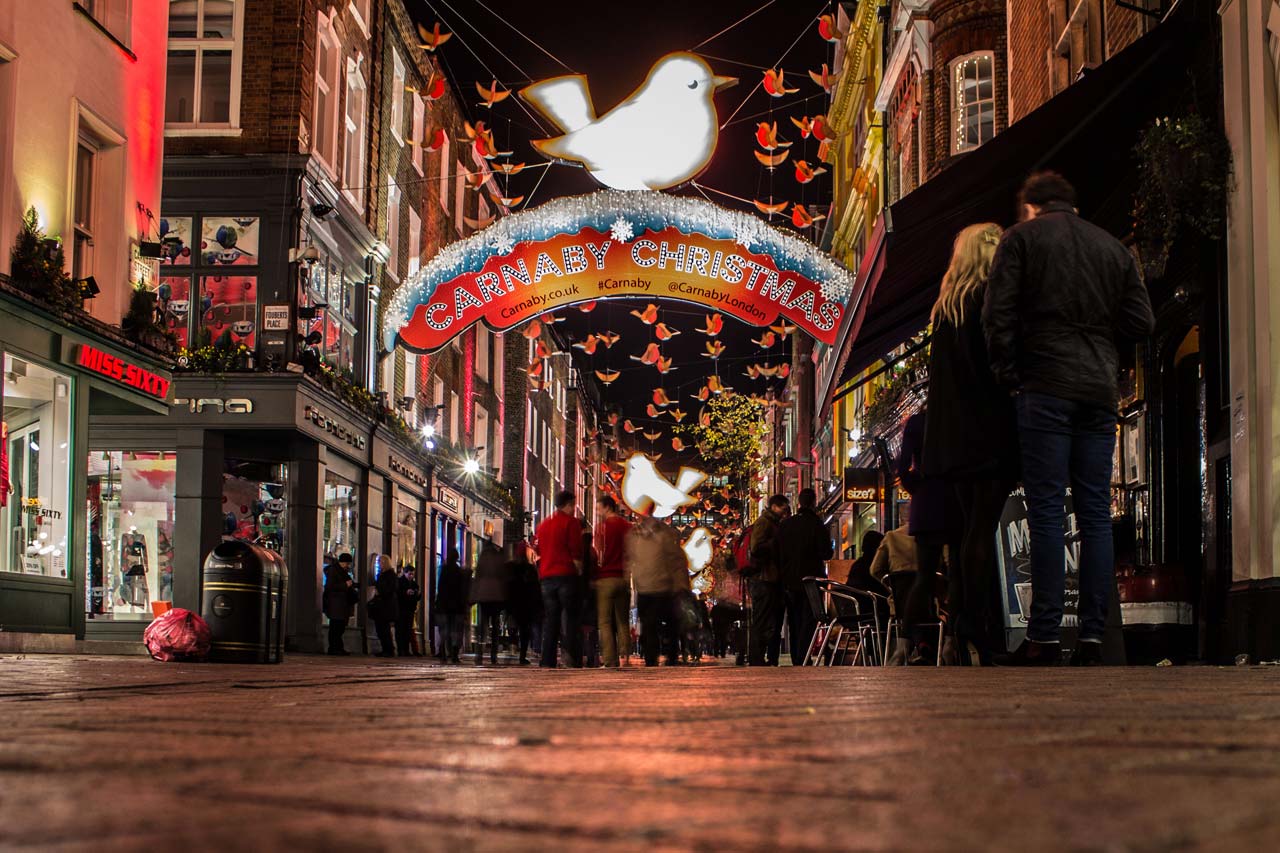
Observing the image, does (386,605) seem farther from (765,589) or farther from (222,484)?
(765,589)

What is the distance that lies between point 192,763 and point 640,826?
71cm

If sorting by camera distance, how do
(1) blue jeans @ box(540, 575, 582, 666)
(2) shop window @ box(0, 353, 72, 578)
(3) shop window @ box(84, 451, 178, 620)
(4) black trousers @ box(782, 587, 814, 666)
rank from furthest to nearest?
(3) shop window @ box(84, 451, 178, 620)
(2) shop window @ box(0, 353, 72, 578)
(1) blue jeans @ box(540, 575, 582, 666)
(4) black trousers @ box(782, 587, 814, 666)

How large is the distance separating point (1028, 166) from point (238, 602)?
299 inches

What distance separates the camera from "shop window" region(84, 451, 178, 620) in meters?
22.9

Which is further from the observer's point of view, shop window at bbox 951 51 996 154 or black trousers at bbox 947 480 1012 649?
shop window at bbox 951 51 996 154

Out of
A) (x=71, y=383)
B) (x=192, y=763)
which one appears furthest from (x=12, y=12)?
(x=192, y=763)

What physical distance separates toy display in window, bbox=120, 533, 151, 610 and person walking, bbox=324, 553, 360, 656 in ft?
9.13

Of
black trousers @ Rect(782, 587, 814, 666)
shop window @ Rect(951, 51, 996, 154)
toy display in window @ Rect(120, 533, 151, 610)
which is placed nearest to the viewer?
black trousers @ Rect(782, 587, 814, 666)

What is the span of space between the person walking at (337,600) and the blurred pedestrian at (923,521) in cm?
1717

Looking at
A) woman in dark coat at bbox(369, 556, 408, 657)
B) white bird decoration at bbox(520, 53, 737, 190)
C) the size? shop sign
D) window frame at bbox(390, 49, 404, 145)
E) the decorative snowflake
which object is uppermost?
window frame at bbox(390, 49, 404, 145)

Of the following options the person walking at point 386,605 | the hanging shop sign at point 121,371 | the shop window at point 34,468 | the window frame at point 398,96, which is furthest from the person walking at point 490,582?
the window frame at point 398,96

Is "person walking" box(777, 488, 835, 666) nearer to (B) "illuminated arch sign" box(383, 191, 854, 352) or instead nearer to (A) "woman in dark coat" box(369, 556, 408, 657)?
(B) "illuminated arch sign" box(383, 191, 854, 352)

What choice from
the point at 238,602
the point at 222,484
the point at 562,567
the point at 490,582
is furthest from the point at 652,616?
the point at 222,484

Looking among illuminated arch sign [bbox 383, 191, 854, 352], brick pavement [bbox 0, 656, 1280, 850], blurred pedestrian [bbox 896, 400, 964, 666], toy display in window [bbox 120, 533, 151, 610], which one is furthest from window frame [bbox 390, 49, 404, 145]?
brick pavement [bbox 0, 656, 1280, 850]
